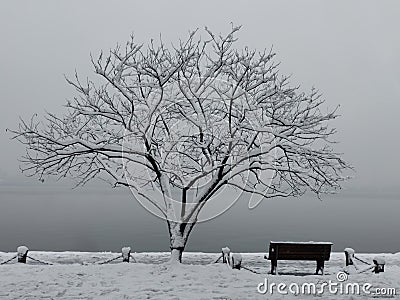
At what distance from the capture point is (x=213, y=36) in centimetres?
1145

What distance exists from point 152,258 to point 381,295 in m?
7.53

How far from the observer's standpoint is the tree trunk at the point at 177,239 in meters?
11.5

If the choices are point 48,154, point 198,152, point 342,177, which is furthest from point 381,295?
point 48,154

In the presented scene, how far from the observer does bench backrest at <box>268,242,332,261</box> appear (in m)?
11.6

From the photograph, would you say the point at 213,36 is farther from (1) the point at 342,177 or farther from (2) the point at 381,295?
(2) the point at 381,295

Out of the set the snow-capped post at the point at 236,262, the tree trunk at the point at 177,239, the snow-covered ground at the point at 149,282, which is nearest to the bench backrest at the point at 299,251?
the snow-capped post at the point at 236,262

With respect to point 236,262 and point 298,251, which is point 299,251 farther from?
point 236,262

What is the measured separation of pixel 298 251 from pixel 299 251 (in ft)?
0.09

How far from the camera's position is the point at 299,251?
1168 centimetres

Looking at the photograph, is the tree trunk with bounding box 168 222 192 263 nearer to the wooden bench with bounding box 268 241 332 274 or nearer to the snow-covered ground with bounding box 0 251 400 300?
the snow-covered ground with bounding box 0 251 400 300

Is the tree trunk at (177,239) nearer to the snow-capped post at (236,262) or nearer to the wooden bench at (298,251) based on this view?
the snow-capped post at (236,262)

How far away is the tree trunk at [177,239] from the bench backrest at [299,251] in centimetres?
240

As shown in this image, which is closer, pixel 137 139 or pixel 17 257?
pixel 137 139

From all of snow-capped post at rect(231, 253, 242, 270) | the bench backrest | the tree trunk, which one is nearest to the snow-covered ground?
snow-capped post at rect(231, 253, 242, 270)
